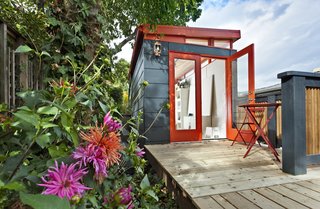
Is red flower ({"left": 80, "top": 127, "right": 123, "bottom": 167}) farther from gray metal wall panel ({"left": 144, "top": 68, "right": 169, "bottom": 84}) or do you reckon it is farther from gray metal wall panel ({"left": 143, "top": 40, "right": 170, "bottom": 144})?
gray metal wall panel ({"left": 144, "top": 68, "right": 169, "bottom": 84})

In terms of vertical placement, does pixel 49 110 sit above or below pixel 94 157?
above

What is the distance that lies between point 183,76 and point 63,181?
392cm

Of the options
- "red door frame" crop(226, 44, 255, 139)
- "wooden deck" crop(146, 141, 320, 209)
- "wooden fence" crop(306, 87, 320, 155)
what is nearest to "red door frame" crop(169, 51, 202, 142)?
"red door frame" crop(226, 44, 255, 139)

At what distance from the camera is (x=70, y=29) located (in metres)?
1.13

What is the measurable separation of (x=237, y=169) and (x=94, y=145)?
6.27ft

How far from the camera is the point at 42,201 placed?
355mm

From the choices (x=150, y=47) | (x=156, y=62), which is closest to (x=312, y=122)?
(x=156, y=62)

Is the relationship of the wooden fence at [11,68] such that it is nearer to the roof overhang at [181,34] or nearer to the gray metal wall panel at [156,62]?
the gray metal wall panel at [156,62]

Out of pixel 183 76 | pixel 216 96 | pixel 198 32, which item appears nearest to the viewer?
pixel 198 32

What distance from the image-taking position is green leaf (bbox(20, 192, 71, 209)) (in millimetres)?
341

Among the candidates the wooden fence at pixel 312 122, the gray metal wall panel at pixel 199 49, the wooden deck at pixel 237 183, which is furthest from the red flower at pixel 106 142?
the gray metal wall panel at pixel 199 49

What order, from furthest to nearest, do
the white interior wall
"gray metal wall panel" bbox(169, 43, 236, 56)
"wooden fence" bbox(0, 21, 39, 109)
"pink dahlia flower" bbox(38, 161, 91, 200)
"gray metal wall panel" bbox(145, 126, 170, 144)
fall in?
the white interior wall → "gray metal wall panel" bbox(169, 43, 236, 56) → "gray metal wall panel" bbox(145, 126, 170, 144) → "wooden fence" bbox(0, 21, 39, 109) → "pink dahlia flower" bbox(38, 161, 91, 200)

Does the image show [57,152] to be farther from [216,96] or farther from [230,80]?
[216,96]

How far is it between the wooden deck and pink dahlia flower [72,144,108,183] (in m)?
1.01
